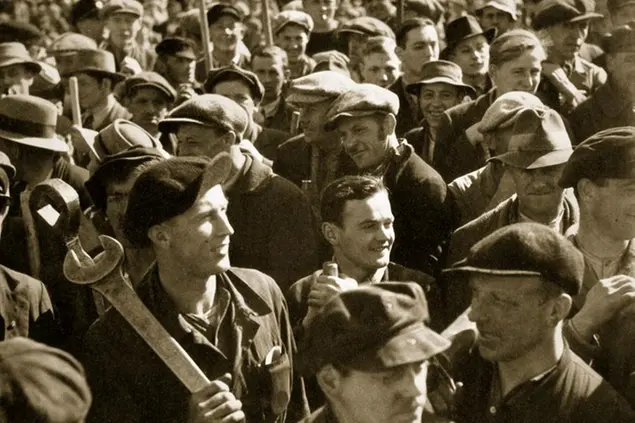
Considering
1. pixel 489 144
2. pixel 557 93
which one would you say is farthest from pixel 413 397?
pixel 557 93

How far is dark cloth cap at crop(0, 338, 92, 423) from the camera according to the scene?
11.3 ft

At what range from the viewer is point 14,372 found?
3525mm

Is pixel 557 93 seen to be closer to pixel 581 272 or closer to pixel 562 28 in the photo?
pixel 562 28

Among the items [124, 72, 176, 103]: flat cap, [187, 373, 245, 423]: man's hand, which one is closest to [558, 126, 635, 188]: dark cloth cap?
[187, 373, 245, 423]: man's hand

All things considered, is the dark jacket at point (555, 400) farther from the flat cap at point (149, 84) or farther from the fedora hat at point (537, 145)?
the flat cap at point (149, 84)

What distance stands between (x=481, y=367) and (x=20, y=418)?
7.07ft

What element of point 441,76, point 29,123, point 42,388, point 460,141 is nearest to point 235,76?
point 441,76

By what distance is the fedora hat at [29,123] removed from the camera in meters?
7.92

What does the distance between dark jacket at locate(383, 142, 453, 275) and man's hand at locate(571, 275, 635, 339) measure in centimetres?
203

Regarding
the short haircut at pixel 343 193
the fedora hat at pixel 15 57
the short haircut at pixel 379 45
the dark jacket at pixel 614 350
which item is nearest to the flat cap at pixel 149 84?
the fedora hat at pixel 15 57

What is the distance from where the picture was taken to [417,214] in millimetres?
7387

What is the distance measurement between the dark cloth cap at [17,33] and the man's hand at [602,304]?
8.56 m

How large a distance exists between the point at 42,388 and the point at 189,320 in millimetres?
1961

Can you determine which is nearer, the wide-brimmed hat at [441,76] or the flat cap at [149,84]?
the wide-brimmed hat at [441,76]
